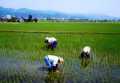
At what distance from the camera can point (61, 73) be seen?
316 centimetres

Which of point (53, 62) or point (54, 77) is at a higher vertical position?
point (53, 62)

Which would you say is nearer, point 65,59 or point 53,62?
point 53,62

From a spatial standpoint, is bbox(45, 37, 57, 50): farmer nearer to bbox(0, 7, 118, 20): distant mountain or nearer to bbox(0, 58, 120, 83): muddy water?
bbox(0, 7, 118, 20): distant mountain

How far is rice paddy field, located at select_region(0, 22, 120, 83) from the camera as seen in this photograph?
3.02 metres

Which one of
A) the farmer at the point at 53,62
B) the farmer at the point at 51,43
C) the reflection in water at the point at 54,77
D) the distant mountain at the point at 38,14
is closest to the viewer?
the reflection in water at the point at 54,77

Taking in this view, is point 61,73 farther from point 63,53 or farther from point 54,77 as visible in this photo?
point 63,53

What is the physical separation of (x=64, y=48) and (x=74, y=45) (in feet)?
0.74

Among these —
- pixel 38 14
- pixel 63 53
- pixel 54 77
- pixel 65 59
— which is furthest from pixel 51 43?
pixel 54 77

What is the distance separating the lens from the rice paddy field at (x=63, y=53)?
3.02m

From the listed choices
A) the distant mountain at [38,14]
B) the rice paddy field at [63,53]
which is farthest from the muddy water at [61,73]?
the distant mountain at [38,14]

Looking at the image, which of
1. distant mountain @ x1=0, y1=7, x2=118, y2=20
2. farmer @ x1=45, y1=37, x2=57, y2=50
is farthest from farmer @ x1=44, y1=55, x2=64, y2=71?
farmer @ x1=45, y1=37, x2=57, y2=50

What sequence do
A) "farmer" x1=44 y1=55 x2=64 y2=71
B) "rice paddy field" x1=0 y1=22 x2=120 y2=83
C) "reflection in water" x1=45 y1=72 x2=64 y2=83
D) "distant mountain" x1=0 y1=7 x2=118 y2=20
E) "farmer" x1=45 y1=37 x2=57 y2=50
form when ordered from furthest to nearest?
1. "farmer" x1=45 y1=37 x2=57 y2=50
2. "distant mountain" x1=0 y1=7 x2=118 y2=20
3. "farmer" x1=44 y1=55 x2=64 y2=71
4. "rice paddy field" x1=0 y1=22 x2=120 y2=83
5. "reflection in water" x1=45 y1=72 x2=64 y2=83

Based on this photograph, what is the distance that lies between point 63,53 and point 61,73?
93 cm

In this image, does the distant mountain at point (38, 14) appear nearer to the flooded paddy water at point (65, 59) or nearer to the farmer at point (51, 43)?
the farmer at point (51, 43)
